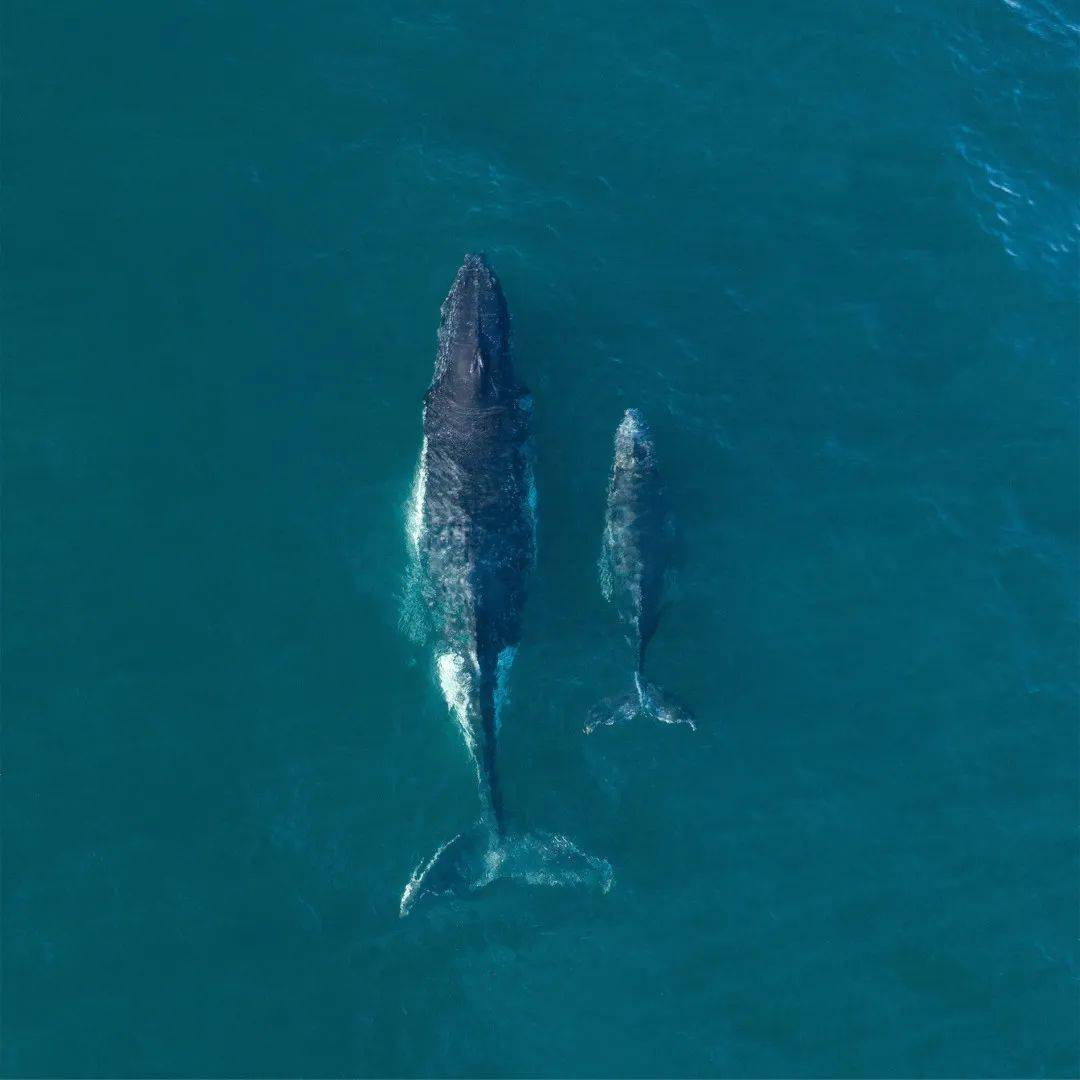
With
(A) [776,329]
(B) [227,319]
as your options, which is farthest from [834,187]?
(B) [227,319]

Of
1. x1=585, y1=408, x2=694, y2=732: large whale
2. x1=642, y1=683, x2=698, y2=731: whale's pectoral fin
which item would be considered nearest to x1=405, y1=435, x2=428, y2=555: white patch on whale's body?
x1=585, y1=408, x2=694, y2=732: large whale

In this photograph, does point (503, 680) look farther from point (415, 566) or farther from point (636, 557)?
point (636, 557)

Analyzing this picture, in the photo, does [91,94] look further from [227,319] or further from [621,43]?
[621,43]

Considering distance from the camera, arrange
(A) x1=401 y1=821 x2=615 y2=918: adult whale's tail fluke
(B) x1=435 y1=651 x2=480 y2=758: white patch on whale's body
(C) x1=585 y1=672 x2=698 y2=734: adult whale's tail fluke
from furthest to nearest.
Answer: (C) x1=585 y1=672 x2=698 y2=734: adult whale's tail fluke, (B) x1=435 y1=651 x2=480 y2=758: white patch on whale's body, (A) x1=401 y1=821 x2=615 y2=918: adult whale's tail fluke

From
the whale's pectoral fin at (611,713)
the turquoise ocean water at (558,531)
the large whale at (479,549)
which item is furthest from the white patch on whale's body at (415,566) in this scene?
the whale's pectoral fin at (611,713)

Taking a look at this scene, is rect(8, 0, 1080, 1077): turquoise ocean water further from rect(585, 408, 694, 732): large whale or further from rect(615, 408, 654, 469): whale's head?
rect(615, 408, 654, 469): whale's head

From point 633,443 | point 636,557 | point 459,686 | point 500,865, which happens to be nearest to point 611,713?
point 459,686
